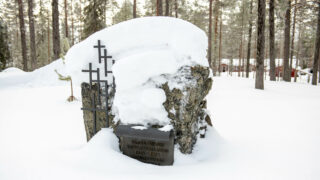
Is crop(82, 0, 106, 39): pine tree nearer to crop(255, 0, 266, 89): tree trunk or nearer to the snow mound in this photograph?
crop(255, 0, 266, 89): tree trunk

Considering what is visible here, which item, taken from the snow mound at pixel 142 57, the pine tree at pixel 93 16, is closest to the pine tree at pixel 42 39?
the pine tree at pixel 93 16

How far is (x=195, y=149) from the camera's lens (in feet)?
10.9

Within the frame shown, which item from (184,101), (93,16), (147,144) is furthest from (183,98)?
(93,16)

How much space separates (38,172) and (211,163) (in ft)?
7.76

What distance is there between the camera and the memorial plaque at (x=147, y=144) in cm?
286

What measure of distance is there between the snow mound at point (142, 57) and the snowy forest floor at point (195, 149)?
686 mm

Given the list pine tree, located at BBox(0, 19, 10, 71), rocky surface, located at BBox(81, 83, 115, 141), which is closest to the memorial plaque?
rocky surface, located at BBox(81, 83, 115, 141)

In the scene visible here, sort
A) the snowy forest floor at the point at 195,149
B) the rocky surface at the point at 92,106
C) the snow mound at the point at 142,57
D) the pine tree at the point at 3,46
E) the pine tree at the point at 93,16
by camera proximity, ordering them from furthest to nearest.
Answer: the pine tree at the point at 93,16
the pine tree at the point at 3,46
the rocky surface at the point at 92,106
the snow mound at the point at 142,57
the snowy forest floor at the point at 195,149

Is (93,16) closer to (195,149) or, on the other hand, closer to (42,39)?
(42,39)

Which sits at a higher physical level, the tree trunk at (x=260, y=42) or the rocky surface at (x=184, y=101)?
the tree trunk at (x=260, y=42)

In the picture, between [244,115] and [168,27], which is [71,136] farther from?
[244,115]

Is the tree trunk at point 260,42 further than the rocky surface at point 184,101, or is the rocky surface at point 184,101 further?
the tree trunk at point 260,42

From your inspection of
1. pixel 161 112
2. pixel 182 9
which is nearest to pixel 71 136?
pixel 161 112

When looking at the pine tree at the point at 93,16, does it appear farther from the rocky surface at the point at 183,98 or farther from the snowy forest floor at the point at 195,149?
the rocky surface at the point at 183,98
